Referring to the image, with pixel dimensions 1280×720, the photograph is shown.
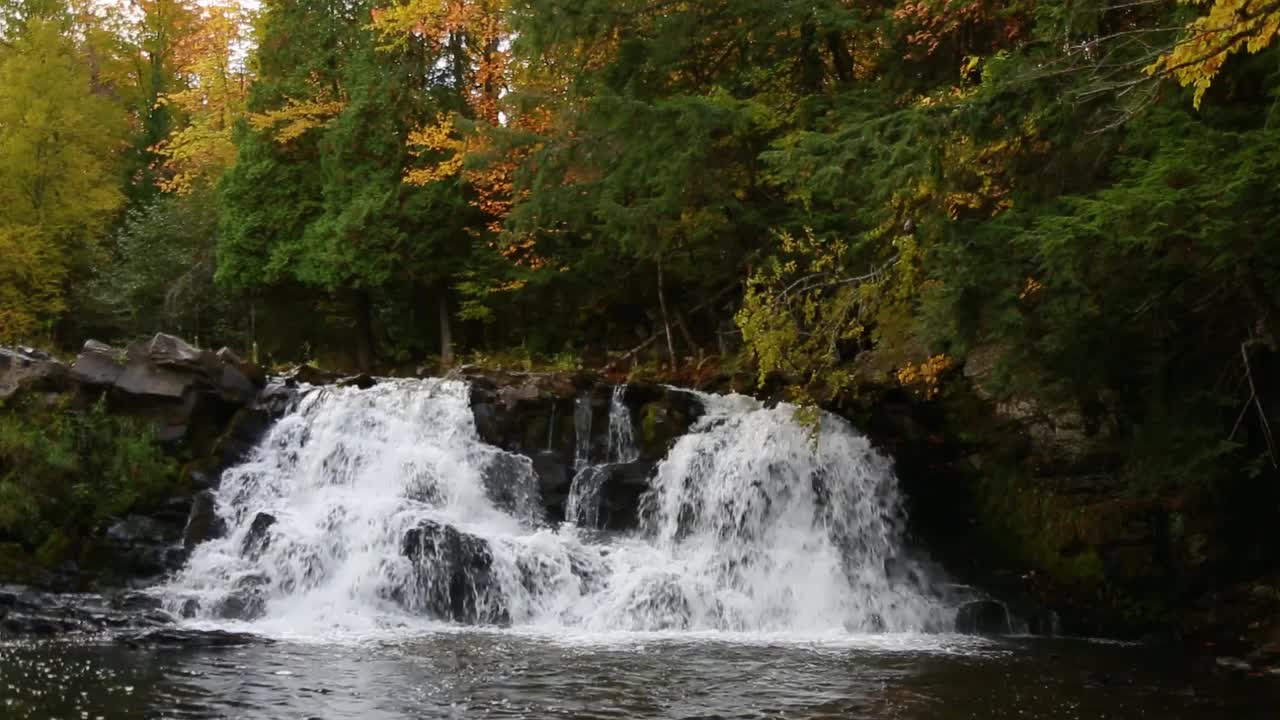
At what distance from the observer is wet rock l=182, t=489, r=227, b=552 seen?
44.5 feet

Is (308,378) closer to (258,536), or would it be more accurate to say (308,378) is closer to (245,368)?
(245,368)

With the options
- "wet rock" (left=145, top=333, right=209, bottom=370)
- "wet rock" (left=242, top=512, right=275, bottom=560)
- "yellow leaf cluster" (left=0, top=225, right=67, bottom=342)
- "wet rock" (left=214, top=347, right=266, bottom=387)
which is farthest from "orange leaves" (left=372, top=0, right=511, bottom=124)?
"wet rock" (left=242, top=512, right=275, bottom=560)

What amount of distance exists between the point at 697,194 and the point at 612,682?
25.8 ft

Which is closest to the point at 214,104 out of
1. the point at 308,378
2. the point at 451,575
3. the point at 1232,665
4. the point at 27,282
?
the point at 27,282

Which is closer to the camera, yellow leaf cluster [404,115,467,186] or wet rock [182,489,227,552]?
wet rock [182,489,227,552]

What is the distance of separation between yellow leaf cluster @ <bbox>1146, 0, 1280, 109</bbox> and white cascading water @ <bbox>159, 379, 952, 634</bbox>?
7.38 m

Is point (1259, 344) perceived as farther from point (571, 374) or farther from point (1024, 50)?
point (571, 374)

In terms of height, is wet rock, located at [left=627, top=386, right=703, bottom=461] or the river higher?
wet rock, located at [left=627, top=386, right=703, bottom=461]

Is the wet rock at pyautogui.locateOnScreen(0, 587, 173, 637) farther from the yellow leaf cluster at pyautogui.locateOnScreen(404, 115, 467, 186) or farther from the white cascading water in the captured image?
the yellow leaf cluster at pyautogui.locateOnScreen(404, 115, 467, 186)

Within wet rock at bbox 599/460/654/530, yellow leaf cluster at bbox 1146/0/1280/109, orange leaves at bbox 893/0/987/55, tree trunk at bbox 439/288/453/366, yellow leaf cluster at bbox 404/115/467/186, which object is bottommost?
wet rock at bbox 599/460/654/530

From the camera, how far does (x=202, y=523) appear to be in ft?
45.0

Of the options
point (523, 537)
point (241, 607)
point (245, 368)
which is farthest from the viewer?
point (245, 368)

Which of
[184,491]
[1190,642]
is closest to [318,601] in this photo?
[184,491]

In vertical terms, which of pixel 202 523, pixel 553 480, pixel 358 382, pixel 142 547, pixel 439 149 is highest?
pixel 439 149
